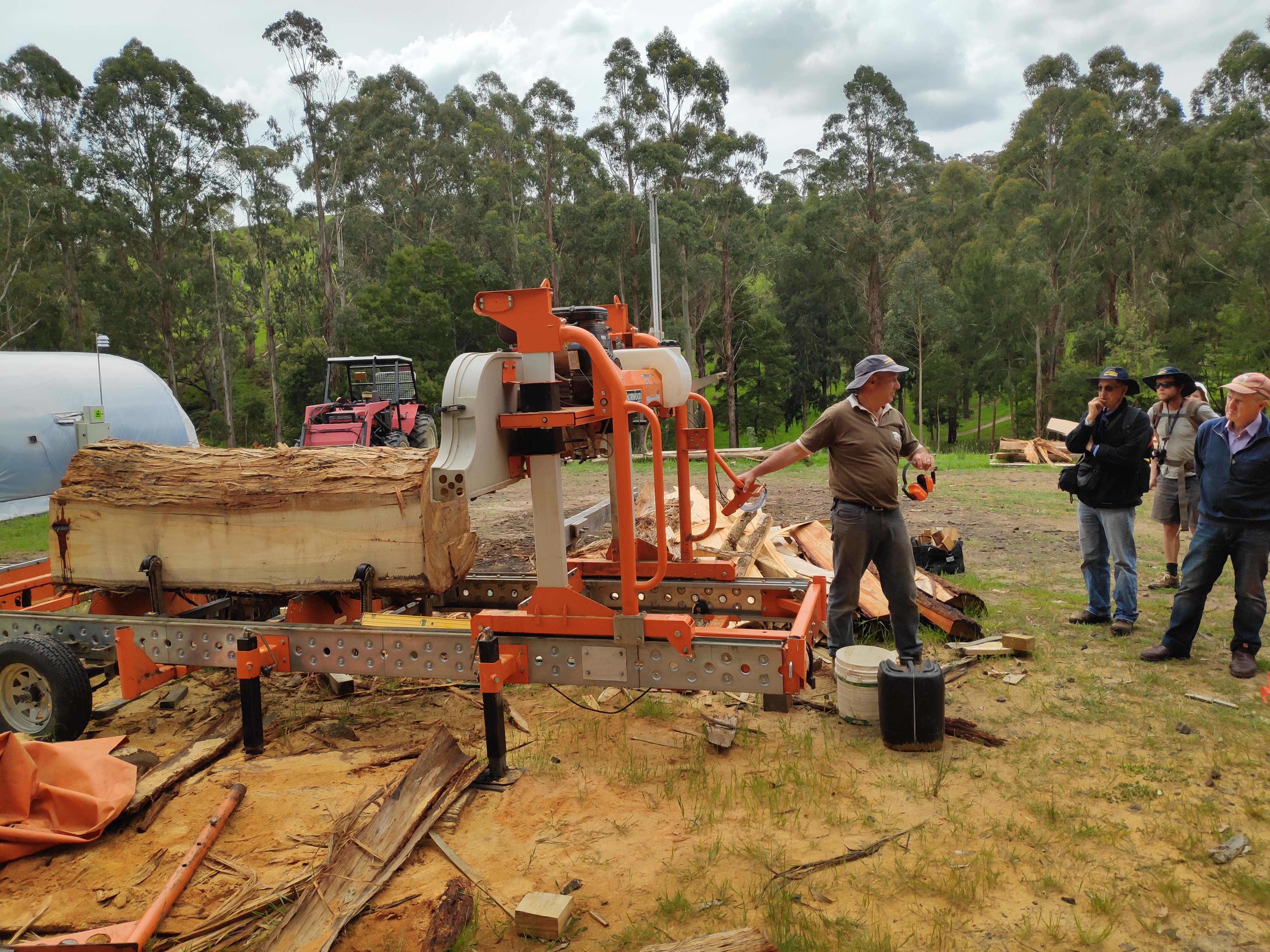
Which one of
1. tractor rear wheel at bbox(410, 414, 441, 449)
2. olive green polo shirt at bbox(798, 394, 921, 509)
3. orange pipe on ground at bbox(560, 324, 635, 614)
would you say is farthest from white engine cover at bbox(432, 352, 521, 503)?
tractor rear wheel at bbox(410, 414, 441, 449)

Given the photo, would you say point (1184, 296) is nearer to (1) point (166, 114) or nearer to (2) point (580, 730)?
(2) point (580, 730)

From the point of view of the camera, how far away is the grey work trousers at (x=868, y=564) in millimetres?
4840

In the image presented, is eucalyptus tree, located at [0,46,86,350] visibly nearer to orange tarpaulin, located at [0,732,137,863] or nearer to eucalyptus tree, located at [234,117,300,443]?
eucalyptus tree, located at [234,117,300,443]

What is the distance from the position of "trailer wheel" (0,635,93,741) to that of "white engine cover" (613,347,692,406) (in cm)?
327

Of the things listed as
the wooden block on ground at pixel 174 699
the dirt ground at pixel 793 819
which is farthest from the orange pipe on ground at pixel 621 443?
the wooden block on ground at pixel 174 699

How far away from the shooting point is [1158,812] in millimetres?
3496

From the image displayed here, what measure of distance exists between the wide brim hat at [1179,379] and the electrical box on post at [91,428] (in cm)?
956

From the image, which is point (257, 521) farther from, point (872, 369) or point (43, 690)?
point (872, 369)

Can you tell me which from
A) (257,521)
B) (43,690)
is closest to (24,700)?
(43,690)

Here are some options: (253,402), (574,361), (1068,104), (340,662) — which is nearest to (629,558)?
(574,361)

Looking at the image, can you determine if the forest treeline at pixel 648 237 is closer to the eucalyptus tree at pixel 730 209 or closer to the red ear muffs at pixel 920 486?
the eucalyptus tree at pixel 730 209

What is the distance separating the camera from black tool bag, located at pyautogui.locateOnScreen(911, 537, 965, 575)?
7871 mm

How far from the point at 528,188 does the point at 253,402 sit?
16446 millimetres

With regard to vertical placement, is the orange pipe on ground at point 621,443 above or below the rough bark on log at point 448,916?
above
